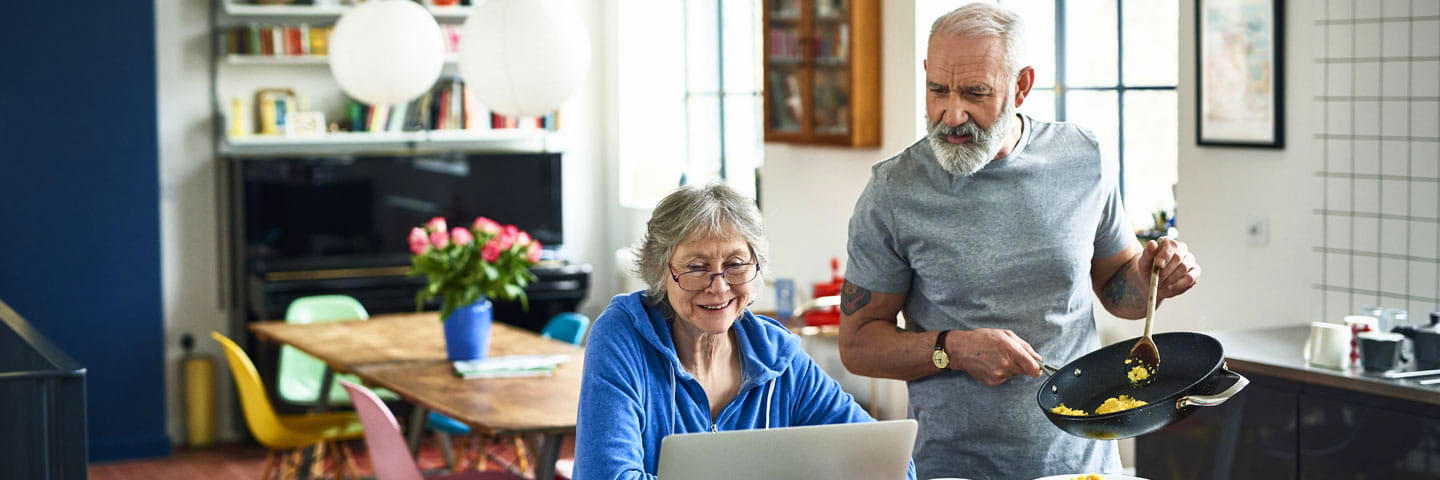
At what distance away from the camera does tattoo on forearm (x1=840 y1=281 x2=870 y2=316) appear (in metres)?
2.40

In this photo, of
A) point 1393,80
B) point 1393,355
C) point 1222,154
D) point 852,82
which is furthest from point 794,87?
point 1393,355

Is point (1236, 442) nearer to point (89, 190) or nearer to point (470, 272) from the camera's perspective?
point (470, 272)

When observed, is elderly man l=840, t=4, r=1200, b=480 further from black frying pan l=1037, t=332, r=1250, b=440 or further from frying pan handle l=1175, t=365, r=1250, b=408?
frying pan handle l=1175, t=365, r=1250, b=408

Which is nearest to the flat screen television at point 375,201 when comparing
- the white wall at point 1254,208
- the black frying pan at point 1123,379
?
the white wall at point 1254,208

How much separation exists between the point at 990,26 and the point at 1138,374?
1.88 ft

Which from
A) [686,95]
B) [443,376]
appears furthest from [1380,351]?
[686,95]

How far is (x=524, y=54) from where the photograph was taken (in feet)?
14.6

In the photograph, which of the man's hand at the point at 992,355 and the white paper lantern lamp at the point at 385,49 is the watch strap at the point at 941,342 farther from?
the white paper lantern lamp at the point at 385,49

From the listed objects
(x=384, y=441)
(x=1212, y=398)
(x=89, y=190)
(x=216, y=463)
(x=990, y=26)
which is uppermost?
(x=990, y=26)

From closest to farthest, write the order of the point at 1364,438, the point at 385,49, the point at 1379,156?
1. the point at 1364,438
2. the point at 1379,156
3. the point at 385,49

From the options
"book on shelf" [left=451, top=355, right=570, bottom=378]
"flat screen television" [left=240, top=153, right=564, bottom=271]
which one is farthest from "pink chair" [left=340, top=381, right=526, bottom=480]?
"flat screen television" [left=240, top=153, right=564, bottom=271]

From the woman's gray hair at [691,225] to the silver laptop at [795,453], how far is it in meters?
0.41

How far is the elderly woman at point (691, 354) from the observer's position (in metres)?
2.14

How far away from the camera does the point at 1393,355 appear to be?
3205mm
